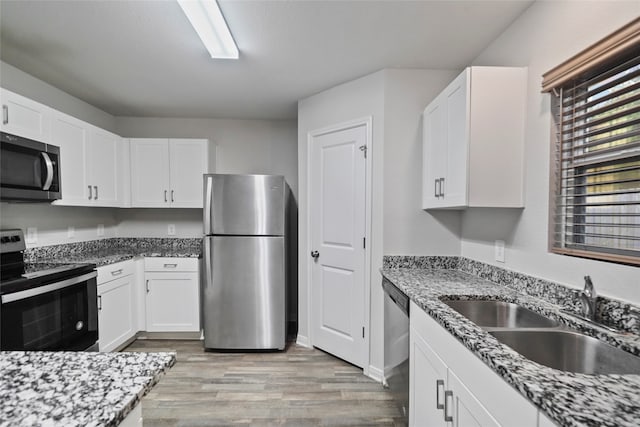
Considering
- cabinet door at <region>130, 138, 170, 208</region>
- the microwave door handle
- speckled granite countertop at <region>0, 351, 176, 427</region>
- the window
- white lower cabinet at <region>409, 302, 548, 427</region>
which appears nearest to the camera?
speckled granite countertop at <region>0, 351, 176, 427</region>

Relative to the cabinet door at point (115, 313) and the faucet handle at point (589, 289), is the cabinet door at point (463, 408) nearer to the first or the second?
the faucet handle at point (589, 289)

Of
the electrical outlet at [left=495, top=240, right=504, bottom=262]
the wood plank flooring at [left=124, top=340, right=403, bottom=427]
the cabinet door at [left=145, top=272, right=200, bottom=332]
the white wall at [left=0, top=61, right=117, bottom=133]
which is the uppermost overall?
the white wall at [left=0, top=61, right=117, bottom=133]

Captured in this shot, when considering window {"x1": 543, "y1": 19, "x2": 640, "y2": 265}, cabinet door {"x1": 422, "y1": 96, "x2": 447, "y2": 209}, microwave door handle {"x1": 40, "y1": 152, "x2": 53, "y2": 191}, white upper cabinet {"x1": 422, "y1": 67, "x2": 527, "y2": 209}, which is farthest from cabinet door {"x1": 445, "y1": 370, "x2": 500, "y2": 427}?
microwave door handle {"x1": 40, "y1": 152, "x2": 53, "y2": 191}

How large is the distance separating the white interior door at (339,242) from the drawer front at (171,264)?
49.1 inches

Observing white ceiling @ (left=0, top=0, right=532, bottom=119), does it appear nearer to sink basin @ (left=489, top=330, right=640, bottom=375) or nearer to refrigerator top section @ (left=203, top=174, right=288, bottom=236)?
refrigerator top section @ (left=203, top=174, right=288, bottom=236)

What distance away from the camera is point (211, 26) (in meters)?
1.68

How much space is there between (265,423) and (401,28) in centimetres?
265

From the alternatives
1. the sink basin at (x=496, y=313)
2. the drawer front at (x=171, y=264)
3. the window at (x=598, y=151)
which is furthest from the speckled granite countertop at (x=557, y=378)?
the drawer front at (x=171, y=264)

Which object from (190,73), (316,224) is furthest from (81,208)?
(316,224)

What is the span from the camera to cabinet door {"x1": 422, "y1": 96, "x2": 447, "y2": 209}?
195 cm

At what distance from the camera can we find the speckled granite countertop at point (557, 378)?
0.61 meters

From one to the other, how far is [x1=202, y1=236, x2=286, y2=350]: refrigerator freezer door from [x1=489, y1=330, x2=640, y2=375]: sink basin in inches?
78.7

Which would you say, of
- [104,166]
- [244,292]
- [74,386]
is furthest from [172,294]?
[74,386]

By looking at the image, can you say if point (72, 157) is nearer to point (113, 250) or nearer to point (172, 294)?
point (113, 250)
